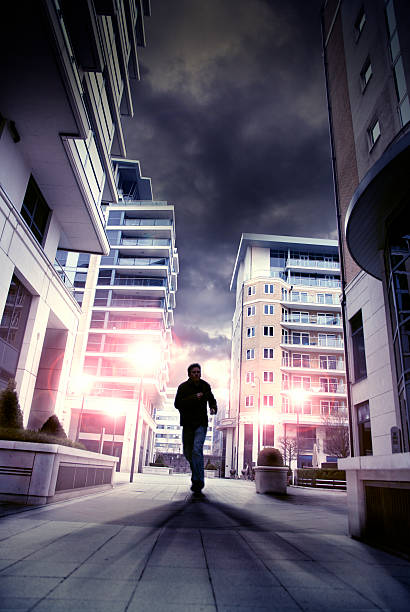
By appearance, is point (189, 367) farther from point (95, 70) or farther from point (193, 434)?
point (95, 70)

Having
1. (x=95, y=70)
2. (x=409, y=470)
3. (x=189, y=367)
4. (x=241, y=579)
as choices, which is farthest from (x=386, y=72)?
(x=241, y=579)

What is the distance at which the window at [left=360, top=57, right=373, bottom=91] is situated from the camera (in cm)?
1715

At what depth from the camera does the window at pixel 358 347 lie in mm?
16359

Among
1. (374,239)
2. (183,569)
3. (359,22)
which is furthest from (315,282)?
(183,569)

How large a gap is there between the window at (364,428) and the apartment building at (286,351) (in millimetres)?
27736

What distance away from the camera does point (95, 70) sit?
13.6 metres

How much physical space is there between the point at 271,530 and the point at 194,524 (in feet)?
2.64

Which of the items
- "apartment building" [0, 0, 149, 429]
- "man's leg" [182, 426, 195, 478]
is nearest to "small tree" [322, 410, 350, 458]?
"apartment building" [0, 0, 149, 429]

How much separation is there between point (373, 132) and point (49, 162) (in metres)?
13.1

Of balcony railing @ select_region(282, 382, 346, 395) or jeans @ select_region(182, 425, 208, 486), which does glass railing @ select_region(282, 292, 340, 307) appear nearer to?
balcony railing @ select_region(282, 382, 346, 395)

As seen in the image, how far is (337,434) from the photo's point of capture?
3909cm

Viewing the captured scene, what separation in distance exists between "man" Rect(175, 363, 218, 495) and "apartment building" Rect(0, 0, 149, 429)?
8562 mm

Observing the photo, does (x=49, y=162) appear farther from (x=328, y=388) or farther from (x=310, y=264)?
(x=310, y=264)

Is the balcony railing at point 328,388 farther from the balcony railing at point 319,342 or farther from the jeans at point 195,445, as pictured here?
the jeans at point 195,445
